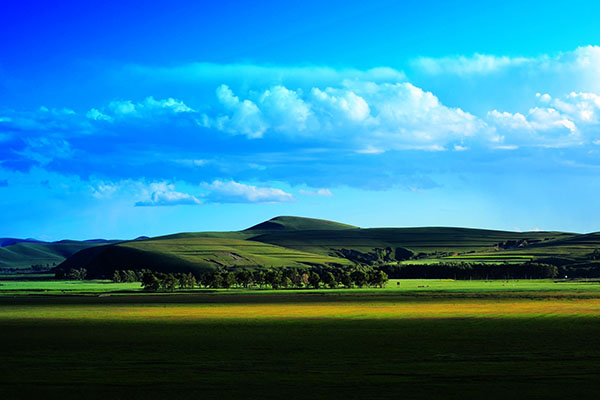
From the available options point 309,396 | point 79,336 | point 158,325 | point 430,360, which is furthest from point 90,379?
point 158,325

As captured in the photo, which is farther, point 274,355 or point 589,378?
point 274,355

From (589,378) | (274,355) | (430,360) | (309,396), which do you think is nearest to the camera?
(309,396)

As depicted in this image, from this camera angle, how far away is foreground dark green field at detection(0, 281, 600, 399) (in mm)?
46750

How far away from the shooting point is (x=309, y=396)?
4444 centimetres

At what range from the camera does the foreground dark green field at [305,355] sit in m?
46.8

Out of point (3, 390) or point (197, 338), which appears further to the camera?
point (197, 338)

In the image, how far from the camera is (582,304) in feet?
423

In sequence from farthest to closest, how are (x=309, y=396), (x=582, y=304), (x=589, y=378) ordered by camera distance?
(x=582, y=304) < (x=589, y=378) < (x=309, y=396)

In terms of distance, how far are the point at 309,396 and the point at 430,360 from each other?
17130 mm

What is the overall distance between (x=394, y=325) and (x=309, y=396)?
4757 centimetres

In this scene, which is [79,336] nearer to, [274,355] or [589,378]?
[274,355]

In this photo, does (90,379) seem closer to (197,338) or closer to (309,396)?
(309,396)

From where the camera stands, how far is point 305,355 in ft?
206

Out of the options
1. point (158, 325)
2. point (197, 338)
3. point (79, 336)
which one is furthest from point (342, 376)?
point (158, 325)
